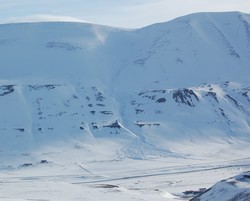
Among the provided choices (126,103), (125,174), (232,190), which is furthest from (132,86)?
(232,190)

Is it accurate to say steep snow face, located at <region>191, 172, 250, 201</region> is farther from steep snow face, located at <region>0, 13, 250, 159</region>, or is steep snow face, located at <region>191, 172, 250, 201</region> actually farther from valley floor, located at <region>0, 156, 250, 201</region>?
steep snow face, located at <region>0, 13, 250, 159</region>

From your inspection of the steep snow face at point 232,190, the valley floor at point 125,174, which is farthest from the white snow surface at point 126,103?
the steep snow face at point 232,190

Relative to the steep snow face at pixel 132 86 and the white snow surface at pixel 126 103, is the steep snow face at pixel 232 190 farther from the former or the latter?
the steep snow face at pixel 132 86

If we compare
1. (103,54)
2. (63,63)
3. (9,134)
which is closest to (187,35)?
(103,54)

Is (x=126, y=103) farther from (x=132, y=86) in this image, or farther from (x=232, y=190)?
(x=232, y=190)

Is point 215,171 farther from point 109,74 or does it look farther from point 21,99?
point 109,74

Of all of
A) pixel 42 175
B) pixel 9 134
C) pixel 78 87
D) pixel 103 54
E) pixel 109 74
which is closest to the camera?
pixel 42 175

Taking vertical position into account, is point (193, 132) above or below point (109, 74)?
below

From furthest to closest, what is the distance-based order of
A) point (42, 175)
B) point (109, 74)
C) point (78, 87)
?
1. point (109, 74)
2. point (78, 87)
3. point (42, 175)
